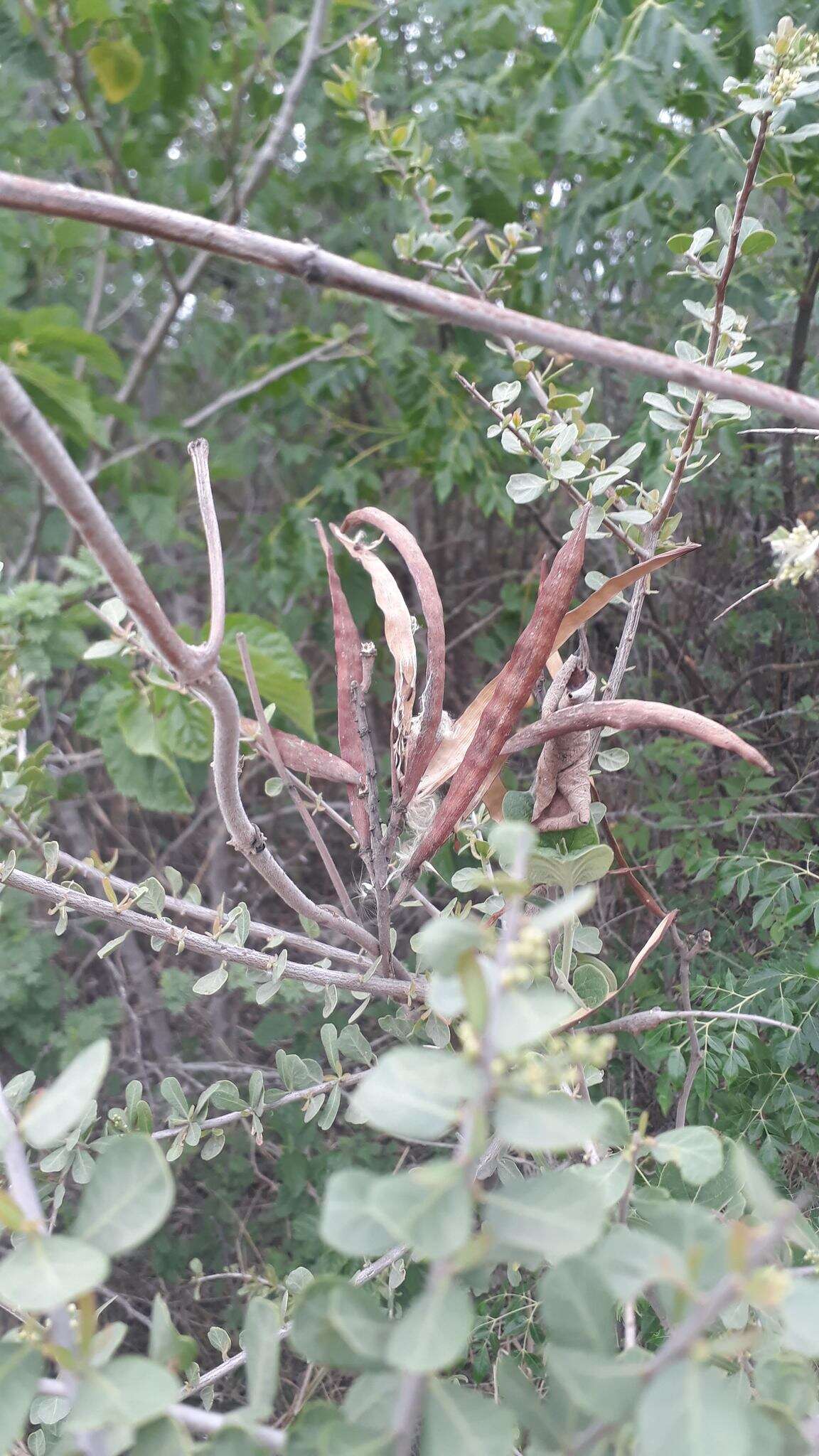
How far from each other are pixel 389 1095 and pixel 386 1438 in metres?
0.10

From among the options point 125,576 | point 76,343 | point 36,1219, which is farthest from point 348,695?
point 76,343

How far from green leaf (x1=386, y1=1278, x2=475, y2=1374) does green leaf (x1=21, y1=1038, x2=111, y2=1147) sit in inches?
4.4

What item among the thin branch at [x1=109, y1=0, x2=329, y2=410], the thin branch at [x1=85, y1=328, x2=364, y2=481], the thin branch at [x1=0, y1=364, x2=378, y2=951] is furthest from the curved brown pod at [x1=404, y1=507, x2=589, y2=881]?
the thin branch at [x1=109, y1=0, x2=329, y2=410]

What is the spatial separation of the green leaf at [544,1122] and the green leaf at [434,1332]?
48 mm

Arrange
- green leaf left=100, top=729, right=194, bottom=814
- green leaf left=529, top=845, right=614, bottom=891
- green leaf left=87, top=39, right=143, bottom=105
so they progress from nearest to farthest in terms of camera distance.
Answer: green leaf left=529, top=845, right=614, bottom=891
green leaf left=100, top=729, right=194, bottom=814
green leaf left=87, top=39, right=143, bottom=105

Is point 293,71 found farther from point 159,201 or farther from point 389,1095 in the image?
point 389,1095

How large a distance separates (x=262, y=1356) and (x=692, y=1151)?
0.18m

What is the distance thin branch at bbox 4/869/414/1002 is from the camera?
1.98 ft

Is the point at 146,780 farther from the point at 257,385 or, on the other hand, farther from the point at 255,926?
the point at 257,385

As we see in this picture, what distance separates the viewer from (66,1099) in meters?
0.30

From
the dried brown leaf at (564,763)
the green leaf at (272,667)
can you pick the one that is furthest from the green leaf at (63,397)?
the dried brown leaf at (564,763)

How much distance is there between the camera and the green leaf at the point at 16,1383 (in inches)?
11.6

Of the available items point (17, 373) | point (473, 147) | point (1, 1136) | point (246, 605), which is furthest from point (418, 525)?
point (1, 1136)

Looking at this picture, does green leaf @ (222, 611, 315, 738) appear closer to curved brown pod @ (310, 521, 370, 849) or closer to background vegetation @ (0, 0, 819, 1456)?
background vegetation @ (0, 0, 819, 1456)
